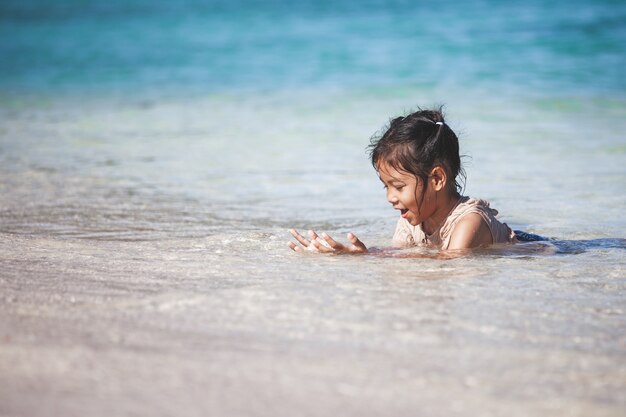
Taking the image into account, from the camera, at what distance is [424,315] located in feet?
9.30

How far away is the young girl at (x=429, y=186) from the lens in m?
4.09

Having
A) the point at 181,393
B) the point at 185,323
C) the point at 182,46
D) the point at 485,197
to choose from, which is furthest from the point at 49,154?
the point at 182,46

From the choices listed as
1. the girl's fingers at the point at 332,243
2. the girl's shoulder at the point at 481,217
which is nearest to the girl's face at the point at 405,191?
A: the girl's shoulder at the point at 481,217

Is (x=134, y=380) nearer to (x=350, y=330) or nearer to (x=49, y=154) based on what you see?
(x=350, y=330)

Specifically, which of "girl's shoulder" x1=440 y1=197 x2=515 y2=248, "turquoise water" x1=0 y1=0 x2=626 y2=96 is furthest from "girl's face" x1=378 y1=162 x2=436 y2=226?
"turquoise water" x1=0 y1=0 x2=626 y2=96

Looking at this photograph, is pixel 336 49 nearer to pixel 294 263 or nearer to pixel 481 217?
pixel 481 217

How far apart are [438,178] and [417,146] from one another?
20 cm

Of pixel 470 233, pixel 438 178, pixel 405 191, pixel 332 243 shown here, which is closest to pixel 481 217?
pixel 470 233

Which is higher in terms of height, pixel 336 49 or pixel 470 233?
pixel 336 49

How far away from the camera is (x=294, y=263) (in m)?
3.74

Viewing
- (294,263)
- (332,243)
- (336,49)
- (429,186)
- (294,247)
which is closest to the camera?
(294,263)

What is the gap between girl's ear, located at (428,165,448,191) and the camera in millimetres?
4148

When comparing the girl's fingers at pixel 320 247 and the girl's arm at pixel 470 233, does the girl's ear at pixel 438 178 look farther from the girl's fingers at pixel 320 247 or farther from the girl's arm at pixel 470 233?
the girl's fingers at pixel 320 247

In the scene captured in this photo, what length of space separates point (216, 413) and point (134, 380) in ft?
0.97
